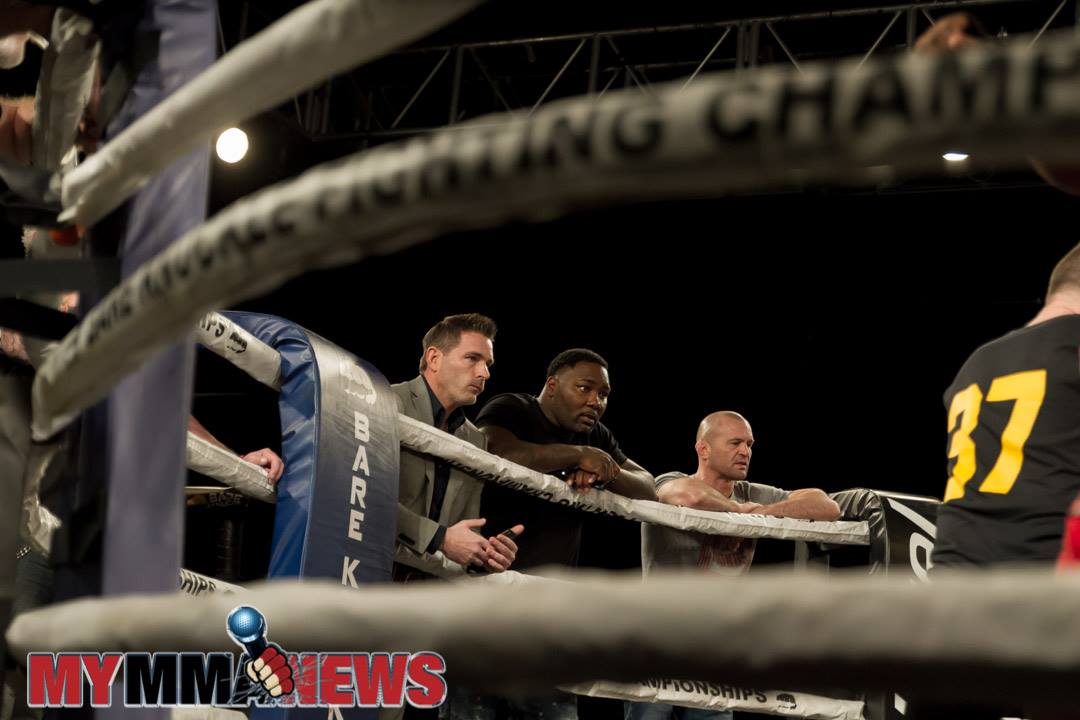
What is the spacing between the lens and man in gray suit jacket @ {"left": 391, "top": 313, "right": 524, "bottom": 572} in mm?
2301

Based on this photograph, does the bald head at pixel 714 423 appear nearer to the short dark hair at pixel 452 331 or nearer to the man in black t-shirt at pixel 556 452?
the man in black t-shirt at pixel 556 452

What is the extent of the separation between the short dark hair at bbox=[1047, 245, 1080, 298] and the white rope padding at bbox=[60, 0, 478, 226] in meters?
1.32

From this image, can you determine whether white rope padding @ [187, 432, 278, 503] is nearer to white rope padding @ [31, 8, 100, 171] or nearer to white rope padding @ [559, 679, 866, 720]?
white rope padding @ [31, 8, 100, 171]

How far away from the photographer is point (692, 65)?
541 centimetres

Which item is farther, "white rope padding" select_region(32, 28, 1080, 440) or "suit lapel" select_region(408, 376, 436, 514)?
"suit lapel" select_region(408, 376, 436, 514)

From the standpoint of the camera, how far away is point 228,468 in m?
1.74

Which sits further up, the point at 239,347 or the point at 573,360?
the point at 573,360

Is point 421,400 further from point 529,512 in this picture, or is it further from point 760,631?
point 760,631

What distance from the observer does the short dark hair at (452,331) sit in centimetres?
291

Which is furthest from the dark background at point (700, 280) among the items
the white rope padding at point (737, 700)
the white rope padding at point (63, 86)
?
the white rope padding at point (63, 86)

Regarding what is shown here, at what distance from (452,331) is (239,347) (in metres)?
1.21

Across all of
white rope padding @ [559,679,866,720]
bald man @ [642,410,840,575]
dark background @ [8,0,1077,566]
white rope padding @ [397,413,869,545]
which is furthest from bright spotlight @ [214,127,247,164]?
white rope padding @ [559,679,866,720]

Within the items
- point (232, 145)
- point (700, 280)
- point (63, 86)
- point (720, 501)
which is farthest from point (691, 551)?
point (232, 145)

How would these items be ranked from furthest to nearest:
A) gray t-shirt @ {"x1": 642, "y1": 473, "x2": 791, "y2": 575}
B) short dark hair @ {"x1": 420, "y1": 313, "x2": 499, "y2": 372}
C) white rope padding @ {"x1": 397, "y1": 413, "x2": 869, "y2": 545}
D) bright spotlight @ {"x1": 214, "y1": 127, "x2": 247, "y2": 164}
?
bright spotlight @ {"x1": 214, "y1": 127, "x2": 247, "y2": 164} < gray t-shirt @ {"x1": 642, "y1": 473, "x2": 791, "y2": 575} < short dark hair @ {"x1": 420, "y1": 313, "x2": 499, "y2": 372} < white rope padding @ {"x1": 397, "y1": 413, "x2": 869, "y2": 545}
